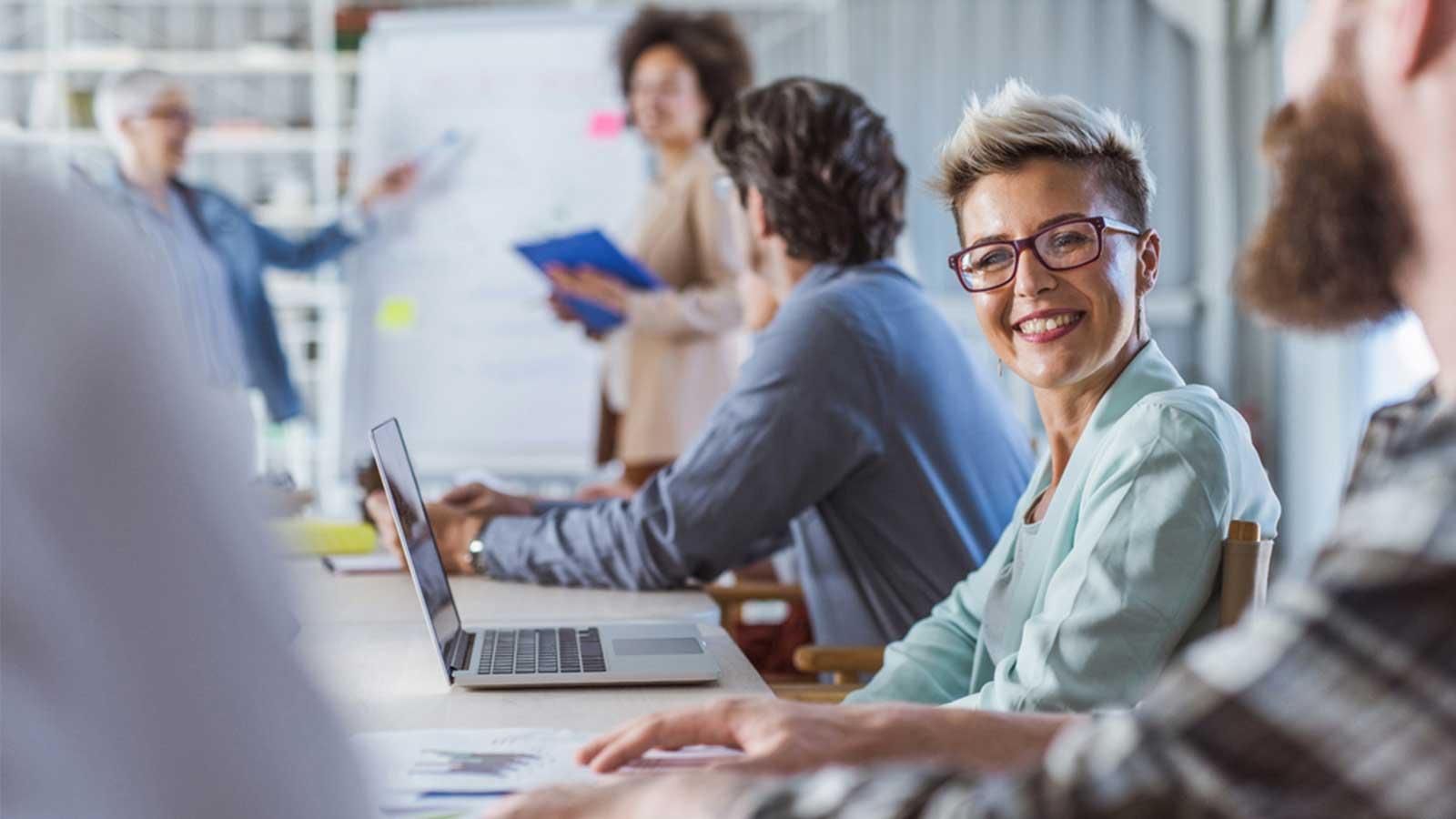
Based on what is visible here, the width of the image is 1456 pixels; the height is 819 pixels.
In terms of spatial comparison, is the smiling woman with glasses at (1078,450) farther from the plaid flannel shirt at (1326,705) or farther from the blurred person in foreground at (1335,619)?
the plaid flannel shirt at (1326,705)

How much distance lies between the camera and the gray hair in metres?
4.66

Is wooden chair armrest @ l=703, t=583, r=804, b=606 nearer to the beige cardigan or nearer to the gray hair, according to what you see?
the beige cardigan

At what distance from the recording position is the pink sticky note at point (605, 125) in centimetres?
531

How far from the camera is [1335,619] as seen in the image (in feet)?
2.01

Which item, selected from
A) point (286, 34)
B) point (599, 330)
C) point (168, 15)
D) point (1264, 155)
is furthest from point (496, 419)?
point (1264, 155)

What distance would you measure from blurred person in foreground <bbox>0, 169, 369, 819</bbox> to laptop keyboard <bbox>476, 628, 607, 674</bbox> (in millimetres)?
986

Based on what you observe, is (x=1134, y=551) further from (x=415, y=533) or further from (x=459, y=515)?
(x=459, y=515)

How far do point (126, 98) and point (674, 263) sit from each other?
194 cm

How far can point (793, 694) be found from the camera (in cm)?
198

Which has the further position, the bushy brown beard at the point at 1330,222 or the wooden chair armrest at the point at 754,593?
the wooden chair armrest at the point at 754,593

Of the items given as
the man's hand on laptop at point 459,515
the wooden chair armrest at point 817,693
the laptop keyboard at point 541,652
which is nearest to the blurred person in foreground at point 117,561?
the laptop keyboard at point 541,652

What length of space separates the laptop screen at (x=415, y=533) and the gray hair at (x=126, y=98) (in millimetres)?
3324

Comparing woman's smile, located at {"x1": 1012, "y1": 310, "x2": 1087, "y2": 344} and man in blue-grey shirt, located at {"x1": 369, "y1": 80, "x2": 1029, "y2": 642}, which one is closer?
woman's smile, located at {"x1": 1012, "y1": 310, "x2": 1087, "y2": 344}

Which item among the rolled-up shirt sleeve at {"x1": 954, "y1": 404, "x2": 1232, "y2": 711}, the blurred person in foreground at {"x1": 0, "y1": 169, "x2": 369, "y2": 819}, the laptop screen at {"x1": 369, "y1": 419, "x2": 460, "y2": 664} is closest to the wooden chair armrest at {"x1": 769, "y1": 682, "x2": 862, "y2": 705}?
the laptop screen at {"x1": 369, "y1": 419, "x2": 460, "y2": 664}
